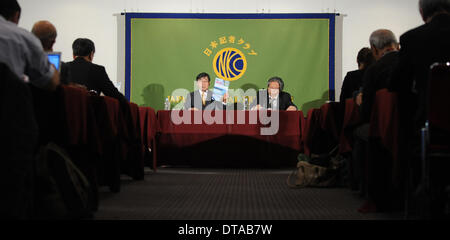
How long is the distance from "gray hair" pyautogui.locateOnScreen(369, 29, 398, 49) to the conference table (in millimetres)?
2267

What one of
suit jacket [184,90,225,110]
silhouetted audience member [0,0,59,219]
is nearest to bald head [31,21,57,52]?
silhouetted audience member [0,0,59,219]

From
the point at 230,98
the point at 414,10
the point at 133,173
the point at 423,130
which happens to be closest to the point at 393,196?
the point at 423,130

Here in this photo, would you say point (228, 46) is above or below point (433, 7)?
above

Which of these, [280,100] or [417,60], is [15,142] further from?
[280,100]

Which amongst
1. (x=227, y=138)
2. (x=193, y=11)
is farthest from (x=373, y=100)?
(x=193, y=11)

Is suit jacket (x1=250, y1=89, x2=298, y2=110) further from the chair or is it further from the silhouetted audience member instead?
the silhouetted audience member

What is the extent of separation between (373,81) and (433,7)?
523 mm

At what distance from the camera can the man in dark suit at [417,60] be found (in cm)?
209

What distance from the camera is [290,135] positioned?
5.14 m

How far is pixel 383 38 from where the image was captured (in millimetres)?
2873

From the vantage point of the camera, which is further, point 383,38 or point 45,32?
point 45,32

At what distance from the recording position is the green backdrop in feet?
22.0

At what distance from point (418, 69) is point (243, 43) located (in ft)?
15.9
